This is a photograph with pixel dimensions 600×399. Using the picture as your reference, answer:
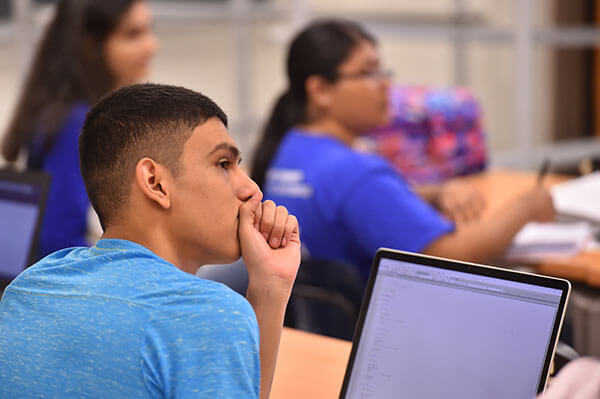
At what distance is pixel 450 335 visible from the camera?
40.4 inches

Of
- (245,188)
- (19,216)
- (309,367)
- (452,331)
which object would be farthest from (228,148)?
(19,216)

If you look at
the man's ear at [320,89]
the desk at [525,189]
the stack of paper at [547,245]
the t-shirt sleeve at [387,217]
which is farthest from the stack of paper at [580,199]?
the man's ear at [320,89]

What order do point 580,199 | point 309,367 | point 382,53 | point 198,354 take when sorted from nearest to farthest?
point 198,354
point 309,367
point 580,199
point 382,53

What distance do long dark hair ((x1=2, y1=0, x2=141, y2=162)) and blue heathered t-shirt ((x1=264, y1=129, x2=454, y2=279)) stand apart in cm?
67

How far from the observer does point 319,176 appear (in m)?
2.03

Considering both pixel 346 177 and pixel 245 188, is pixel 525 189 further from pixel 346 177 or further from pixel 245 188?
pixel 245 188

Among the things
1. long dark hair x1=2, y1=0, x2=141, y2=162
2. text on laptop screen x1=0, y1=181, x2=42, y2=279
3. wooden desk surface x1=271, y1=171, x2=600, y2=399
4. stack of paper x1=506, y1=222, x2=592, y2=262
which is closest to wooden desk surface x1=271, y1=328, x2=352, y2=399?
wooden desk surface x1=271, y1=171, x2=600, y2=399

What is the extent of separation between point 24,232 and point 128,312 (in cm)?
109

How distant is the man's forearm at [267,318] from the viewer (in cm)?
91

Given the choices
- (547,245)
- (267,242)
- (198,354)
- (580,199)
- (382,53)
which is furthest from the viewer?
(382,53)

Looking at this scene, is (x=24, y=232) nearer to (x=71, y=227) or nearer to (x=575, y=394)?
(x=71, y=227)

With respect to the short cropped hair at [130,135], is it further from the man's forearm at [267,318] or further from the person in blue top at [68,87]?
the person in blue top at [68,87]

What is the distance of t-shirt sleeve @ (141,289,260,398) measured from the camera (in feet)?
2.43

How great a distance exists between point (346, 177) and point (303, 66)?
0.45 meters
